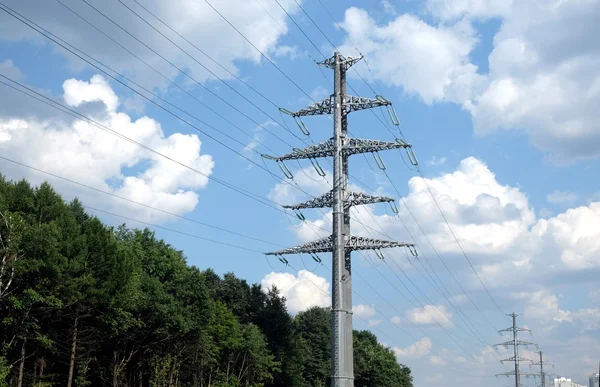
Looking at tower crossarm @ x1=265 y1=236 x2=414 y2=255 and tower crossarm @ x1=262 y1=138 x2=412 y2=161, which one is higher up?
tower crossarm @ x1=262 y1=138 x2=412 y2=161

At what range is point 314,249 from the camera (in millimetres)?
55094

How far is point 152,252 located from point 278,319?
38.6 m

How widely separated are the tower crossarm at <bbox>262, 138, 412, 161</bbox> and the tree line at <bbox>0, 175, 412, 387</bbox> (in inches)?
783

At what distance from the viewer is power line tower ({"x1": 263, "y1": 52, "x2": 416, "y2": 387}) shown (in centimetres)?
5147

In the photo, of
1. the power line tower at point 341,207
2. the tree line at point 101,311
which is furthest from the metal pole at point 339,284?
the tree line at point 101,311

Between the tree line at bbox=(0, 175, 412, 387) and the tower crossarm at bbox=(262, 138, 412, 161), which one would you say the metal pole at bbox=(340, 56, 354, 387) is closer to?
the tower crossarm at bbox=(262, 138, 412, 161)

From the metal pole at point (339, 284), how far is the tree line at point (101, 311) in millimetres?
23002

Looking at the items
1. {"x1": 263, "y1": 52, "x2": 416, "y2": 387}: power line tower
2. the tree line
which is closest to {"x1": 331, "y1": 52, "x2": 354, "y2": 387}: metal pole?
{"x1": 263, "y1": 52, "x2": 416, "y2": 387}: power line tower

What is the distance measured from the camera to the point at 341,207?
54000 millimetres

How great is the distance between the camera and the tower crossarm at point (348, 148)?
177ft

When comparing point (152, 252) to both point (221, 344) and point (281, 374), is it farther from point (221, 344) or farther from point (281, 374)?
point (281, 374)

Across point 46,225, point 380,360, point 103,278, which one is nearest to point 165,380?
point 103,278

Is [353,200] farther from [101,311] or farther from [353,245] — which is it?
[101,311]

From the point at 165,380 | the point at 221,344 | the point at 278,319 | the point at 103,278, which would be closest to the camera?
the point at 103,278
